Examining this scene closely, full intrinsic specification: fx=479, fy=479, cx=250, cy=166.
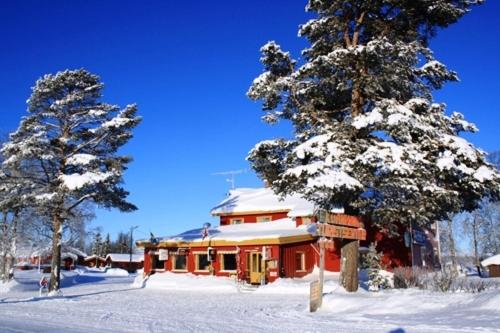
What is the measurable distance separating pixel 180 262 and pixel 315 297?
21086 millimetres

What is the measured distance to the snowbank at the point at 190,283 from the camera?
2758 centimetres

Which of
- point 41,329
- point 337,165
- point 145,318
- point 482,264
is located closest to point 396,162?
point 337,165

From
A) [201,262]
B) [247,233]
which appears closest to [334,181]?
[247,233]

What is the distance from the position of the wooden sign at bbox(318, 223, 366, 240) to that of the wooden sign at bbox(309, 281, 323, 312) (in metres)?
1.53

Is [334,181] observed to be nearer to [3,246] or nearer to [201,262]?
[201,262]

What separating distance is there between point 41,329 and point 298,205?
2556cm

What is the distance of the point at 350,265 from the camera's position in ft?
56.2

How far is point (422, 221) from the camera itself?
16234 mm

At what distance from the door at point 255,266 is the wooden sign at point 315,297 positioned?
49.1ft

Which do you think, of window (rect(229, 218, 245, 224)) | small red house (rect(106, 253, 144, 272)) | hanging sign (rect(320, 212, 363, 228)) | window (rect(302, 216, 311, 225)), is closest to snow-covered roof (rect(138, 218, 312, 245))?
window (rect(302, 216, 311, 225))

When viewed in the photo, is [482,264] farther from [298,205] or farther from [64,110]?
[64,110]

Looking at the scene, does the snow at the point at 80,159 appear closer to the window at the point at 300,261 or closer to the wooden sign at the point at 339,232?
the wooden sign at the point at 339,232

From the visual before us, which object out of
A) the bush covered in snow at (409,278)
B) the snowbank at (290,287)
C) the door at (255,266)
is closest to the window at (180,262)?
the door at (255,266)

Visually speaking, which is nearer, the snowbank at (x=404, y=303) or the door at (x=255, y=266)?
the snowbank at (x=404, y=303)
